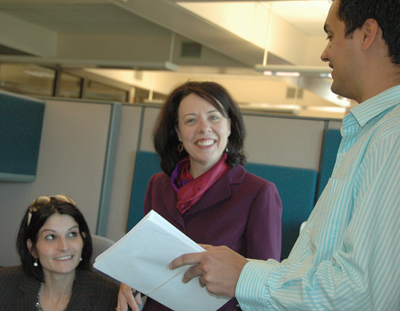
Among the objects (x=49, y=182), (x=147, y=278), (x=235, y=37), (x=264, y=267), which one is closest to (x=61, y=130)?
(x=49, y=182)

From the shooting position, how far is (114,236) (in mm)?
2639

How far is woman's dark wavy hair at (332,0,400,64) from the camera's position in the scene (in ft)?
2.53

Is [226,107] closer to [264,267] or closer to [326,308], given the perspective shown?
[264,267]

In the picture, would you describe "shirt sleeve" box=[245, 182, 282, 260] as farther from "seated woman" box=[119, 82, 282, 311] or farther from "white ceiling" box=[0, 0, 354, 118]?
"white ceiling" box=[0, 0, 354, 118]

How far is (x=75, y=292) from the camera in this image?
5.38 ft

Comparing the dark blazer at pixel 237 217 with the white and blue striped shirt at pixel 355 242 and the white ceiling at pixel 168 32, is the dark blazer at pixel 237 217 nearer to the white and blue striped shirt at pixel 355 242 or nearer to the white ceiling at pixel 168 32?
the white and blue striped shirt at pixel 355 242

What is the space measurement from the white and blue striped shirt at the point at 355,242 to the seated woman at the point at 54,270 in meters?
1.02

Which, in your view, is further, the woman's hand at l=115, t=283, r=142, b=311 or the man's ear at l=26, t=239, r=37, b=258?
the man's ear at l=26, t=239, r=37, b=258

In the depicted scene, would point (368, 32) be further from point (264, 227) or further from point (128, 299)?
point (128, 299)

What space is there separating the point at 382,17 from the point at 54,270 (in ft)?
4.50

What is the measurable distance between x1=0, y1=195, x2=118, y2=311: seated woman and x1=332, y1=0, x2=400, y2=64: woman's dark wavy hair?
128cm

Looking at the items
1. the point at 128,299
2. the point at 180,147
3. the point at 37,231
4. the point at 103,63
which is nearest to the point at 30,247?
the point at 37,231

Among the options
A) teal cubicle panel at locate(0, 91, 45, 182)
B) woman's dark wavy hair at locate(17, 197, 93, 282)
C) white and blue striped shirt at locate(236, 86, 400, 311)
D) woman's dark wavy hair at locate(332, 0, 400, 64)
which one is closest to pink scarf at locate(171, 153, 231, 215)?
woman's dark wavy hair at locate(17, 197, 93, 282)

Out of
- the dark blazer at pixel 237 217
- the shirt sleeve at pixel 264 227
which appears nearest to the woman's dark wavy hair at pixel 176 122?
the dark blazer at pixel 237 217
